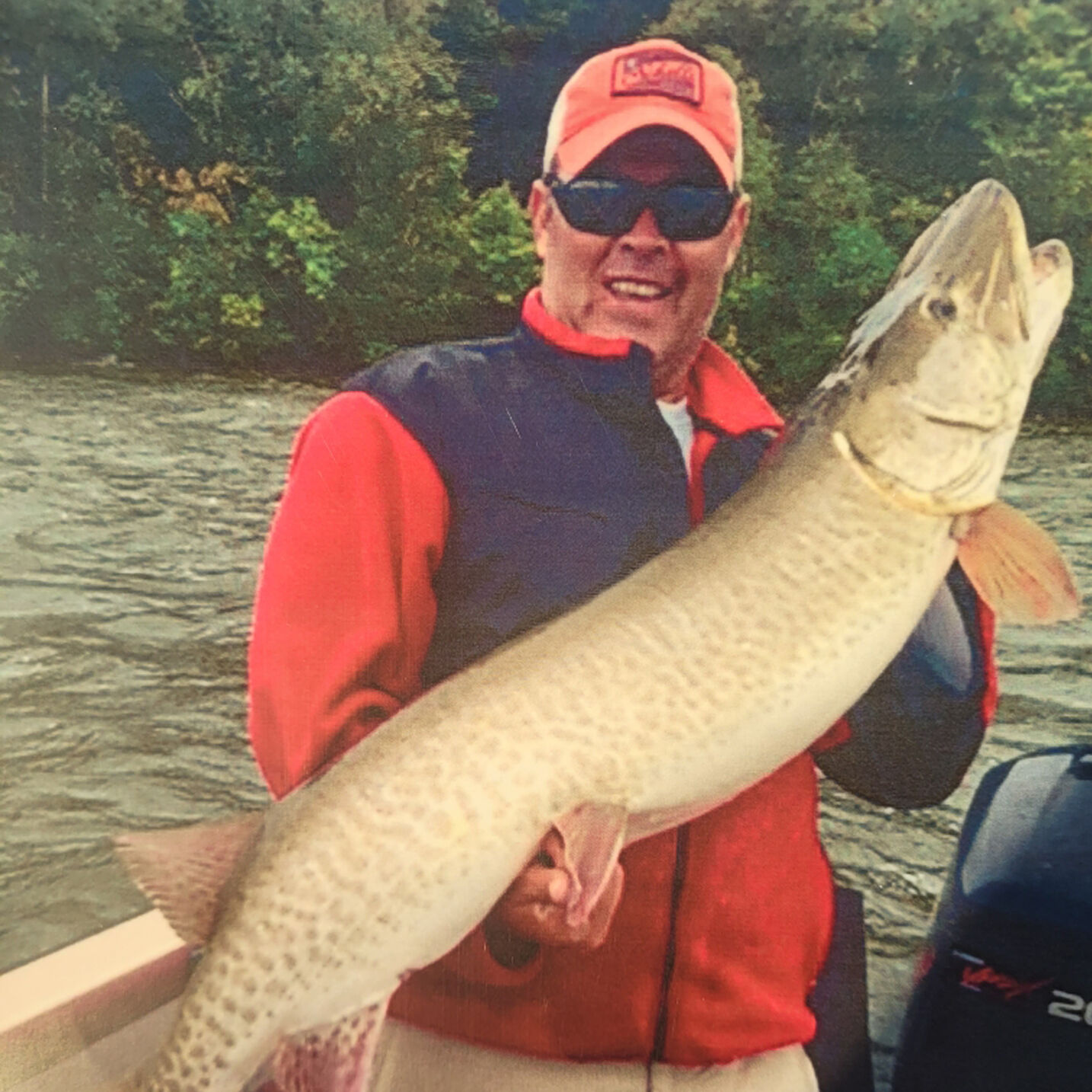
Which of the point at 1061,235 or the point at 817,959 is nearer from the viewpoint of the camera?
the point at 1061,235

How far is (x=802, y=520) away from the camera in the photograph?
1.52 metres

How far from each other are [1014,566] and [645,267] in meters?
0.75

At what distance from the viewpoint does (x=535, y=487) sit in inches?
62.7

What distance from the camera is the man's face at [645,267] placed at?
5.06 ft

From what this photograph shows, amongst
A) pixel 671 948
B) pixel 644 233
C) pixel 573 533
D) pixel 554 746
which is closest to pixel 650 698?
pixel 554 746

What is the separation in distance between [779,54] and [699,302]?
40 cm

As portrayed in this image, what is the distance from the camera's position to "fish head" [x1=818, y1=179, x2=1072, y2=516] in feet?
4.86

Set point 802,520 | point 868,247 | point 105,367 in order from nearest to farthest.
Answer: point 802,520 < point 868,247 < point 105,367

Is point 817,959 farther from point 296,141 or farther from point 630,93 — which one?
point 296,141

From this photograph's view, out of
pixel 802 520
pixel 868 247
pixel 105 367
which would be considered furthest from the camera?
pixel 105 367

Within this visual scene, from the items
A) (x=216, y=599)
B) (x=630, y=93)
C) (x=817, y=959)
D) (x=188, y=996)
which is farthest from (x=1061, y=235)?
(x=188, y=996)

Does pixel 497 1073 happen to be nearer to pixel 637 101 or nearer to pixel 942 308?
pixel 942 308

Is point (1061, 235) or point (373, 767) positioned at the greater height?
point (1061, 235)

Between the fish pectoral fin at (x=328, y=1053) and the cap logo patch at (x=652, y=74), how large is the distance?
1478 mm
